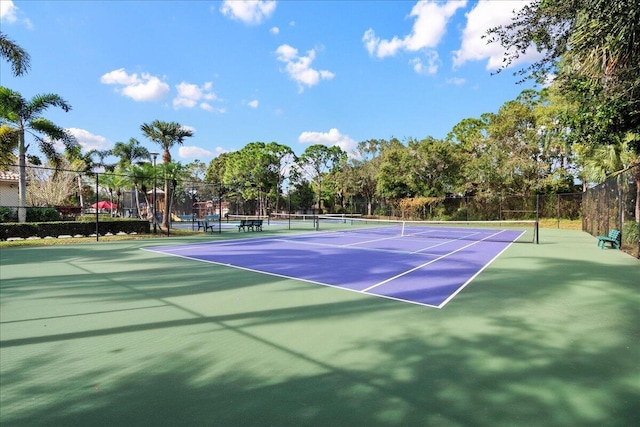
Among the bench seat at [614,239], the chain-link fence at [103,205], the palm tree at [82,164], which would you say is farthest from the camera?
the palm tree at [82,164]

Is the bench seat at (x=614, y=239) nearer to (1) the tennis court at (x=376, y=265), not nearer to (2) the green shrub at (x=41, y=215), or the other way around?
(1) the tennis court at (x=376, y=265)

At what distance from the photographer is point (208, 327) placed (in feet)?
14.2

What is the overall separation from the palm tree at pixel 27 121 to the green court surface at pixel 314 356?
1340 centimetres

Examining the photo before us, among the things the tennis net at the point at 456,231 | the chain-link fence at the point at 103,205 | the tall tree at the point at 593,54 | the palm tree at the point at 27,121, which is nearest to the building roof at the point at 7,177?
the chain-link fence at the point at 103,205

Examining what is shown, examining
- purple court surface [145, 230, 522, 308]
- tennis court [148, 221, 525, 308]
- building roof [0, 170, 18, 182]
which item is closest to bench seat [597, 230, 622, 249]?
tennis court [148, 221, 525, 308]

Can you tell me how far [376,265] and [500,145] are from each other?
26.5 m

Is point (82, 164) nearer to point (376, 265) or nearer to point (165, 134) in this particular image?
point (165, 134)

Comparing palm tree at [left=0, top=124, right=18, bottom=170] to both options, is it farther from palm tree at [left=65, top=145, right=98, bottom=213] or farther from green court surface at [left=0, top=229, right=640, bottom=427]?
palm tree at [left=65, top=145, right=98, bottom=213]

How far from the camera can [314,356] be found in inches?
137

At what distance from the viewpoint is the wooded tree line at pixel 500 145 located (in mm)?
6773

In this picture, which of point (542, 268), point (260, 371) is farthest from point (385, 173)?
point (260, 371)

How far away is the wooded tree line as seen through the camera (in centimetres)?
677

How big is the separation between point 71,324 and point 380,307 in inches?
161

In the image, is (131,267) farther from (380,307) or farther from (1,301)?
(380,307)
